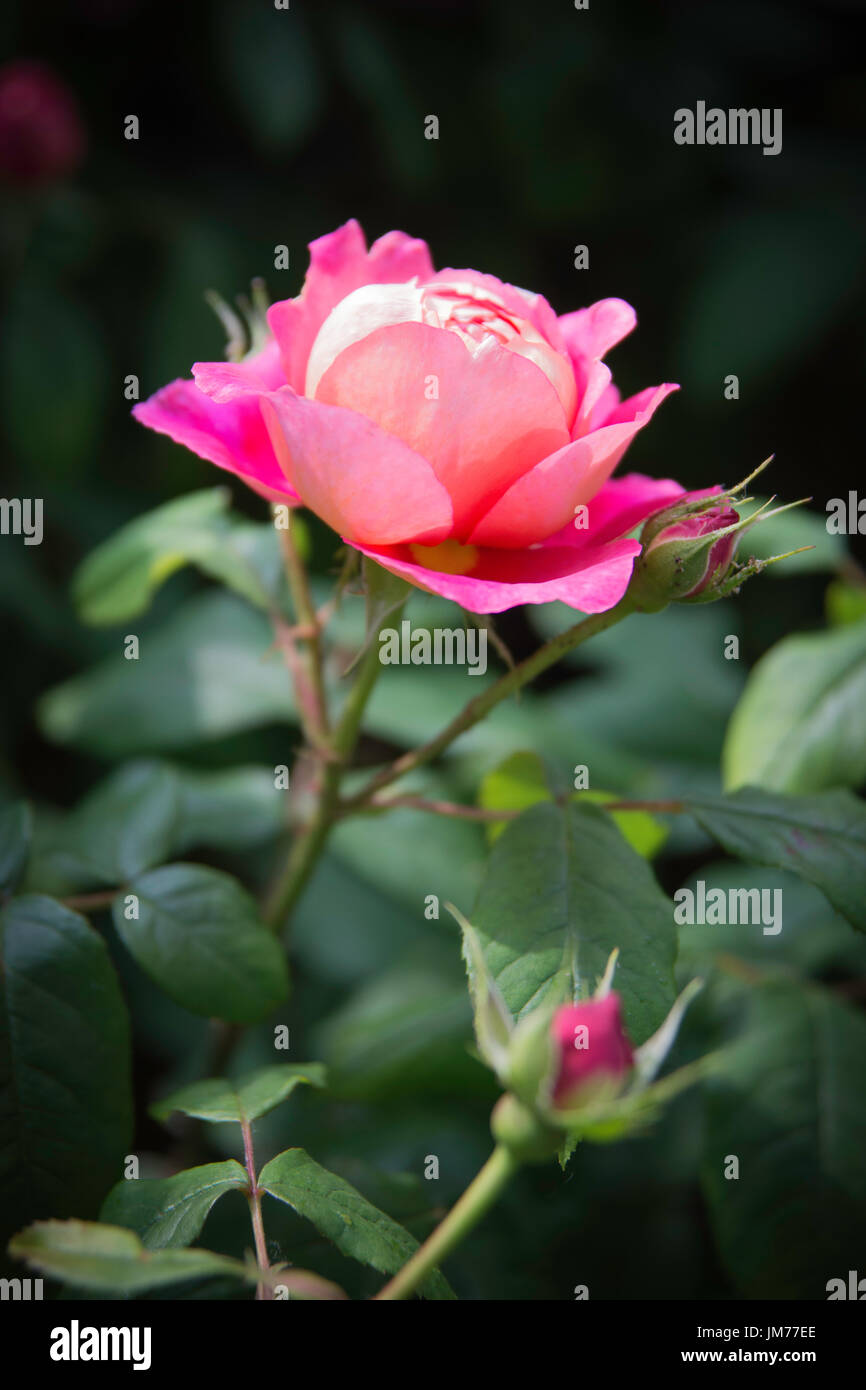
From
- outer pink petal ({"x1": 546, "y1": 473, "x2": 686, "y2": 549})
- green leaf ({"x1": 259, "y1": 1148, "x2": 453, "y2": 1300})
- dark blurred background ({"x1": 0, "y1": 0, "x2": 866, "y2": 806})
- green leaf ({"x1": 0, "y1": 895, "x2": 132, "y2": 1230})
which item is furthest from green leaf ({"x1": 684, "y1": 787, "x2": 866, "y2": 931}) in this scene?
dark blurred background ({"x1": 0, "y1": 0, "x2": 866, "y2": 806})

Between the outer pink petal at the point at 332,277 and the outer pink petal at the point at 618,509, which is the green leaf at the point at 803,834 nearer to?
the outer pink petal at the point at 618,509

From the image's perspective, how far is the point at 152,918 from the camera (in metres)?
0.80

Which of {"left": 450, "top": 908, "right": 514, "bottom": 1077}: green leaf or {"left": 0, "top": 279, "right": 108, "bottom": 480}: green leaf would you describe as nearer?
{"left": 450, "top": 908, "right": 514, "bottom": 1077}: green leaf

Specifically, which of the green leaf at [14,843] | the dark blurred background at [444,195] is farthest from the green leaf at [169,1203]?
the dark blurred background at [444,195]

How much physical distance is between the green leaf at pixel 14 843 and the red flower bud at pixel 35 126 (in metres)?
1.62

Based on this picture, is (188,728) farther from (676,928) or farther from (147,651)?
(676,928)

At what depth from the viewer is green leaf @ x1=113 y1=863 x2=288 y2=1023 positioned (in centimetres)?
77

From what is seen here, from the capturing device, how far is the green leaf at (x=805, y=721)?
100 centimetres

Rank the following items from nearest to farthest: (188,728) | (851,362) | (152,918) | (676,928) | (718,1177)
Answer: (676,928) → (152,918) → (718,1177) → (188,728) → (851,362)

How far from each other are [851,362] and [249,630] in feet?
4.99

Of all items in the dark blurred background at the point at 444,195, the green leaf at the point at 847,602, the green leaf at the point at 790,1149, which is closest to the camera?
the green leaf at the point at 790,1149

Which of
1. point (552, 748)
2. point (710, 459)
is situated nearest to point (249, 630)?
point (552, 748)

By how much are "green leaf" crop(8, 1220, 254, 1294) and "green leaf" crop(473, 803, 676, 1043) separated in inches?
8.5

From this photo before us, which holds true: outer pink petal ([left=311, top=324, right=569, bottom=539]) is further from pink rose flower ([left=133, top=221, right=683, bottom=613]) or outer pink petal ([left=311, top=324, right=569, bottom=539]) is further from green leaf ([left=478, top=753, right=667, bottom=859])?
green leaf ([left=478, top=753, right=667, bottom=859])
